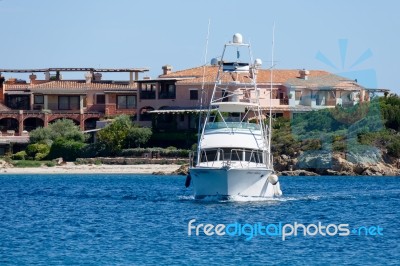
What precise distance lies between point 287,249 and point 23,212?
1931 centimetres

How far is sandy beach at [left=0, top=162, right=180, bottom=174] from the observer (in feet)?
303

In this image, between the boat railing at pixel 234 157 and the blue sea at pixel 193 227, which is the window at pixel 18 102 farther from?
the boat railing at pixel 234 157

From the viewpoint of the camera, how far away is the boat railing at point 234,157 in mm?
54062

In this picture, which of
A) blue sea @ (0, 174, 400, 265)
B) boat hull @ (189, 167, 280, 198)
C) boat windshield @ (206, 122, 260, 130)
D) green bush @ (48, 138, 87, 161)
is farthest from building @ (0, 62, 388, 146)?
boat hull @ (189, 167, 280, 198)

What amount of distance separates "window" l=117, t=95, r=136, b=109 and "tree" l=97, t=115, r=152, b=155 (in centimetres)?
1246

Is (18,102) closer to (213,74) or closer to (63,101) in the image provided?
(63,101)

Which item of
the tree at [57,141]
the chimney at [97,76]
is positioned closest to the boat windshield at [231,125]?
the tree at [57,141]

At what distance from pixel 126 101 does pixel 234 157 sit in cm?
6073

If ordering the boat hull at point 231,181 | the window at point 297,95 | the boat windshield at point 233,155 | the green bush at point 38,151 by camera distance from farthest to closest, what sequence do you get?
the window at point 297,95
the green bush at point 38,151
the boat windshield at point 233,155
the boat hull at point 231,181

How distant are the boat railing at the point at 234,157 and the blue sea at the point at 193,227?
180 centimetres

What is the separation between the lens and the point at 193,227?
45.4 meters

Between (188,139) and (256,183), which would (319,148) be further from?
(256,183)

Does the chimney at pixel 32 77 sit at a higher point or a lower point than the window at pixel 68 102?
higher

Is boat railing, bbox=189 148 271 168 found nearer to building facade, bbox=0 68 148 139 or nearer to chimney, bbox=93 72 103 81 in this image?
building facade, bbox=0 68 148 139
